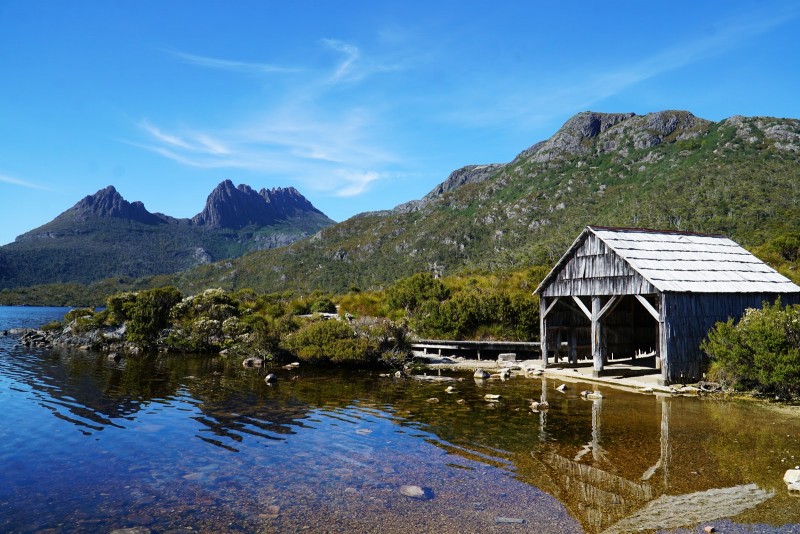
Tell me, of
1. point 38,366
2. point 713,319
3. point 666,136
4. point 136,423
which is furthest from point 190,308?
point 666,136

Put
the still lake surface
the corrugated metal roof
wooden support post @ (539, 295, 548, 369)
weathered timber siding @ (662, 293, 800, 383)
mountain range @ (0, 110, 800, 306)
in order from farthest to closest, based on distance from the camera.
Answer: mountain range @ (0, 110, 800, 306) < wooden support post @ (539, 295, 548, 369) < the corrugated metal roof < weathered timber siding @ (662, 293, 800, 383) < the still lake surface

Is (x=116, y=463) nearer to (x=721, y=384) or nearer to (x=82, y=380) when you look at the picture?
(x=82, y=380)

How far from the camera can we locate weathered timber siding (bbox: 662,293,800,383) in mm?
19797

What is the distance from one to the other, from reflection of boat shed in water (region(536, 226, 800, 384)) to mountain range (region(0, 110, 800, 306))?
38688mm

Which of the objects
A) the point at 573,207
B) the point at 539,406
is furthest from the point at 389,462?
the point at 573,207

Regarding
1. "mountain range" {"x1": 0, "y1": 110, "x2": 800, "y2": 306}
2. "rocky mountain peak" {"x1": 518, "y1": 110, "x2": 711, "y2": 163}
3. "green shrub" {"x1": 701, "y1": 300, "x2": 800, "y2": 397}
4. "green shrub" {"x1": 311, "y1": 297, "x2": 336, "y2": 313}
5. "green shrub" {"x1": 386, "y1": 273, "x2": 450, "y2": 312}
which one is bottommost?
"green shrub" {"x1": 701, "y1": 300, "x2": 800, "y2": 397}

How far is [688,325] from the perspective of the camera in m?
20.1

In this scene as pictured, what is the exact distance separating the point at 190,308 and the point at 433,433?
3145cm

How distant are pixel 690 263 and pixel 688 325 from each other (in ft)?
12.1

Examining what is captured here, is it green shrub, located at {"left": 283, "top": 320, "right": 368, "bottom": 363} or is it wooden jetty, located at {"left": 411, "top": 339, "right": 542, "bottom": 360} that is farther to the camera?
wooden jetty, located at {"left": 411, "top": 339, "right": 542, "bottom": 360}

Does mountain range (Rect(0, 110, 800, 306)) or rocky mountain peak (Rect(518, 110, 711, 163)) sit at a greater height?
rocky mountain peak (Rect(518, 110, 711, 163))

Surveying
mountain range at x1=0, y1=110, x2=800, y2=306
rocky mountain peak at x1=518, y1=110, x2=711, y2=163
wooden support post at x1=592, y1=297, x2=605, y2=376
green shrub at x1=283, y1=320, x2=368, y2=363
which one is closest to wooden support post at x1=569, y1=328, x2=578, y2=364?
wooden support post at x1=592, y1=297, x2=605, y2=376

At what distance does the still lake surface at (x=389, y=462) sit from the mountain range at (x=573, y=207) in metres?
51.3

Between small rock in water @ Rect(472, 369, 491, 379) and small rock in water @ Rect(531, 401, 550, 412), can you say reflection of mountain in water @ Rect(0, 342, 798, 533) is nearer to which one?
small rock in water @ Rect(531, 401, 550, 412)
